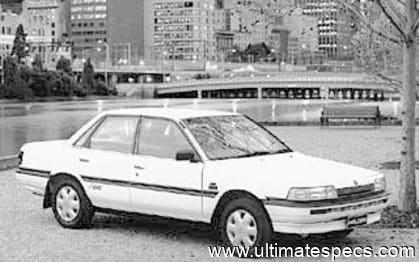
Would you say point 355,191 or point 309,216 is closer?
point 309,216

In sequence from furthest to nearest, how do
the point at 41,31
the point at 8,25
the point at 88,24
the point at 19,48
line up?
the point at 41,31 < the point at 88,24 < the point at 8,25 < the point at 19,48

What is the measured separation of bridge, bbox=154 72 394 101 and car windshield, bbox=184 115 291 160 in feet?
239

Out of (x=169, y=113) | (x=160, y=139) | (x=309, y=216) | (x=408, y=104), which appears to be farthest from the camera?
(x=408, y=104)

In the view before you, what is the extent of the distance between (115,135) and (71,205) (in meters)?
1.09

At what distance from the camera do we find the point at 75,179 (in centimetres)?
1064

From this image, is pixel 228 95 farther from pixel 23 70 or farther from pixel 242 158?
pixel 242 158

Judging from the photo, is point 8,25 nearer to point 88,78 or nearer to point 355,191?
point 88,78

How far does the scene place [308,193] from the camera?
8641mm

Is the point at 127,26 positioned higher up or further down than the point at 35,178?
higher up

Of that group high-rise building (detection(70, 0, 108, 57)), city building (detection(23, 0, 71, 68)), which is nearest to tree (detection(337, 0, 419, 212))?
city building (detection(23, 0, 71, 68))

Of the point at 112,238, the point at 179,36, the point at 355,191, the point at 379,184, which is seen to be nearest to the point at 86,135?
the point at 112,238

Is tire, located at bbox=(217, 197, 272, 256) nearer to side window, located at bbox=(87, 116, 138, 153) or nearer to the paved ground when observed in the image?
the paved ground

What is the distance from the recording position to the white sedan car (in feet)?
28.7

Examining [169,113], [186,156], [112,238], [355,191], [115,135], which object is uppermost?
[169,113]
